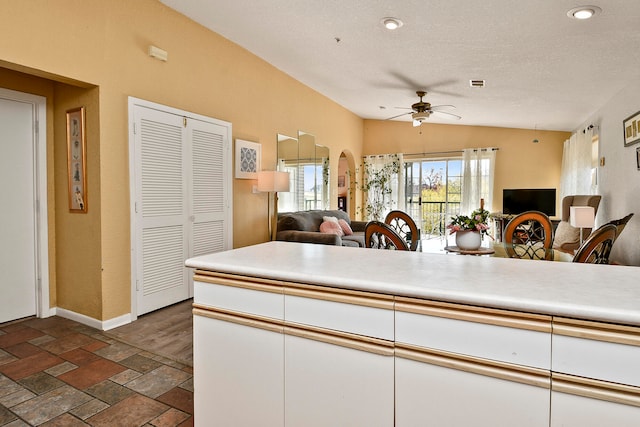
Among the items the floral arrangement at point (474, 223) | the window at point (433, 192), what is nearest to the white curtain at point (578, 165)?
the window at point (433, 192)

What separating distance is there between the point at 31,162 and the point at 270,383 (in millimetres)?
3388

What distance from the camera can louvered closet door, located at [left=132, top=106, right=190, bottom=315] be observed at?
11.1 ft

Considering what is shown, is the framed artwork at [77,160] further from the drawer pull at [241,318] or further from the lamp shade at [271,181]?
the drawer pull at [241,318]

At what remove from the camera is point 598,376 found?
0.89m

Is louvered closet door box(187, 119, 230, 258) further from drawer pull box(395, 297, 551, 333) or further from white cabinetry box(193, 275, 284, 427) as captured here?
drawer pull box(395, 297, 551, 333)

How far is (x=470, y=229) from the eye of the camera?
126 inches

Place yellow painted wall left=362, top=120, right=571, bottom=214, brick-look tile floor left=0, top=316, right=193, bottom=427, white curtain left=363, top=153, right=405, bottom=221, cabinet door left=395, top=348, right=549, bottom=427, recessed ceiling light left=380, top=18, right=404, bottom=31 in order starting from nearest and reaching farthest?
1. cabinet door left=395, top=348, right=549, bottom=427
2. brick-look tile floor left=0, top=316, right=193, bottom=427
3. recessed ceiling light left=380, top=18, right=404, bottom=31
4. yellow painted wall left=362, top=120, right=571, bottom=214
5. white curtain left=363, top=153, right=405, bottom=221

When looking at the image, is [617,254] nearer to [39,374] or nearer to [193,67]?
[193,67]

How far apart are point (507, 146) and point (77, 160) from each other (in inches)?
294

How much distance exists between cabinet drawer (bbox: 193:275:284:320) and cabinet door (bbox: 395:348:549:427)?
470mm

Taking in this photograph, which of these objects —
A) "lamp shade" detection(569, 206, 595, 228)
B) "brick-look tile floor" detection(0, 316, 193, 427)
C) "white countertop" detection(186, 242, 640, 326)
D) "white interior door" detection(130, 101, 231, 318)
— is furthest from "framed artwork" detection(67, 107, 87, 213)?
"lamp shade" detection(569, 206, 595, 228)

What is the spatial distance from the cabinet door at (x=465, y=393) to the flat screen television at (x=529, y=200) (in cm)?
686

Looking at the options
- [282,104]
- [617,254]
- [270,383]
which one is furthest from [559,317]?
[282,104]

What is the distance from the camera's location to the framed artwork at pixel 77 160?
3156 millimetres
